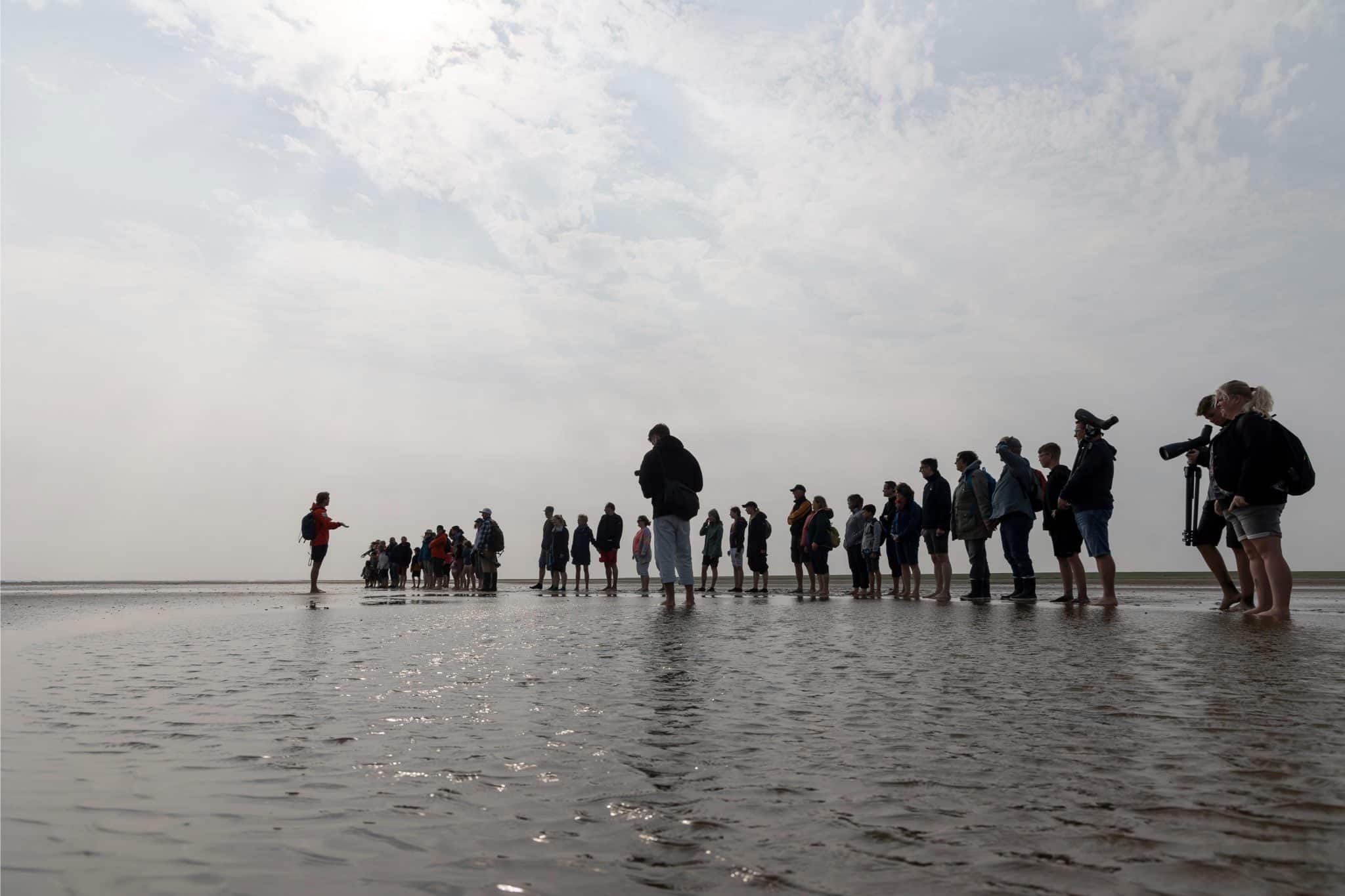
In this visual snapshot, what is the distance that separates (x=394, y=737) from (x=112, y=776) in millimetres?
782

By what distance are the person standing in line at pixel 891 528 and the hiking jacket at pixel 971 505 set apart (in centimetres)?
224

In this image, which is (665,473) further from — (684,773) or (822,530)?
(684,773)

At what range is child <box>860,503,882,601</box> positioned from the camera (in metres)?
17.1

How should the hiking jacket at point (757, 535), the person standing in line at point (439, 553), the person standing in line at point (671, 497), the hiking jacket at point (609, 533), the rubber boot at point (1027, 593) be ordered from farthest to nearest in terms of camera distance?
the person standing in line at point (439, 553) → the hiking jacket at point (609, 533) → the hiking jacket at point (757, 535) → the rubber boot at point (1027, 593) → the person standing in line at point (671, 497)

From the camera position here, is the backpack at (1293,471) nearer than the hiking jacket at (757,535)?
Yes

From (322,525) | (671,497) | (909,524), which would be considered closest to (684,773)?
(671,497)

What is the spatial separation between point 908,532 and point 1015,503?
3.39m

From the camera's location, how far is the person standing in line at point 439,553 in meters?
31.1

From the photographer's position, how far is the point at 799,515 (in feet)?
60.0

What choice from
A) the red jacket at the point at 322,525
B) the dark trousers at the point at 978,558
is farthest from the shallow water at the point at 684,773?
the red jacket at the point at 322,525

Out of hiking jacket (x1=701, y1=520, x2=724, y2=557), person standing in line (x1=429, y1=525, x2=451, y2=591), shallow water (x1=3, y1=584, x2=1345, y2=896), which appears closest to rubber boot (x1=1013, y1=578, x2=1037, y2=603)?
shallow water (x1=3, y1=584, x2=1345, y2=896)

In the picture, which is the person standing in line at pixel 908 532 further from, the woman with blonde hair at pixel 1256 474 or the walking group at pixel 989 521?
the woman with blonde hair at pixel 1256 474

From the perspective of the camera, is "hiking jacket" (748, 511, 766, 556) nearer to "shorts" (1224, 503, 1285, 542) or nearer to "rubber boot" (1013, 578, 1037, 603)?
"rubber boot" (1013, 578, 1037, 603)

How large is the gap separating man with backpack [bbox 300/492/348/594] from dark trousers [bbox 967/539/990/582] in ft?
36.8
